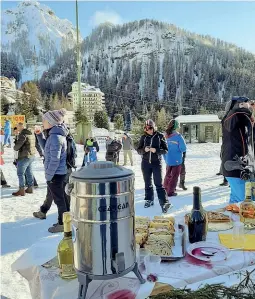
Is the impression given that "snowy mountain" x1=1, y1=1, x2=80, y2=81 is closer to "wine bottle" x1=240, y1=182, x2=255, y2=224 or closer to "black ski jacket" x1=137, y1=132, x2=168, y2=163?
"black ski jacket" x1=137, y1=132, x2=168, y2=163

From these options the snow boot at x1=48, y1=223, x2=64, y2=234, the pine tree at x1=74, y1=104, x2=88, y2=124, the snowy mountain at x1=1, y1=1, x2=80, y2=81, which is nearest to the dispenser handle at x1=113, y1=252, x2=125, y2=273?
the snow boot at x1=48, y1=223, x2=64, y2=234

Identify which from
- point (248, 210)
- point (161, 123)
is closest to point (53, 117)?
point (248, 210)

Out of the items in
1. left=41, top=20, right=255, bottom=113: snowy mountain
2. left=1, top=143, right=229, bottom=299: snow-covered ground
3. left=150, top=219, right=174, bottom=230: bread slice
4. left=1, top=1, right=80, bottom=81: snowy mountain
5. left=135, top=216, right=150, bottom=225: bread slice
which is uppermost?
left=1, top=1, right=80, bottom=81: snowy mountain

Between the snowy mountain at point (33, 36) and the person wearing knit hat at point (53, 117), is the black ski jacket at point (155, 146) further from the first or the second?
the snowy mountain at point (33, 36)

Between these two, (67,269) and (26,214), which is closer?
(67,269)

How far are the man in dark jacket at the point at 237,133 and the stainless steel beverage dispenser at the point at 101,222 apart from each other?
1970 mm

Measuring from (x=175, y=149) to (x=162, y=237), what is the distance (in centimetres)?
359

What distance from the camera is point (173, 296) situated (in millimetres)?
957

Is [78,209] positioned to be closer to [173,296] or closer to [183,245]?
[173,296]

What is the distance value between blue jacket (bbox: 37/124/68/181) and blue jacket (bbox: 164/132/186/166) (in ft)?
6.64

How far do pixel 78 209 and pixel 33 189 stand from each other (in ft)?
16.7

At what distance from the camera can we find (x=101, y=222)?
0.98 meters

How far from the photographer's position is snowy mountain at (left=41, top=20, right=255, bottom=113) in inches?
3022

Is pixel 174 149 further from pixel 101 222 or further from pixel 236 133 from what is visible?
pixel 101 222
